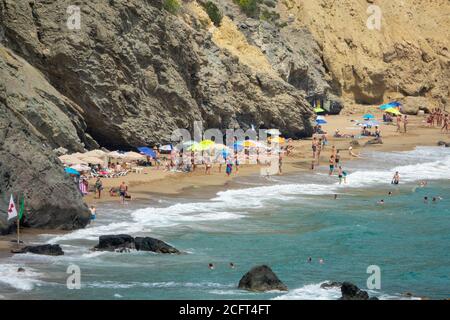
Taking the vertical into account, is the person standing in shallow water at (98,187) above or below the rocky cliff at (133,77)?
below

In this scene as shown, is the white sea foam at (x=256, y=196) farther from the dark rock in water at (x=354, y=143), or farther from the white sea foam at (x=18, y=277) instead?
the white sea foam at (x=18, y=277)

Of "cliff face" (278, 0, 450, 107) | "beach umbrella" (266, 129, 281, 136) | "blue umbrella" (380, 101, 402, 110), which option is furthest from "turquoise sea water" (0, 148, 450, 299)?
"cliff face" (278, 0, 450, 107)

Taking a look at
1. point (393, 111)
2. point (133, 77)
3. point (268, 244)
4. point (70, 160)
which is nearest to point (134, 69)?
point (133, 77)

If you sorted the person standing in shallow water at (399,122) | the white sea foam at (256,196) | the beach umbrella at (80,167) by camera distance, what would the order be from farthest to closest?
the person standing in shallow water at (399,122)
the beach umbrella at (80,167)
the white sea foam at (256,196)

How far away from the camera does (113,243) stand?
84.9 feet

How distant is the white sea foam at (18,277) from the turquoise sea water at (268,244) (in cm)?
3

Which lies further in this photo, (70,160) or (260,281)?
(70,160)

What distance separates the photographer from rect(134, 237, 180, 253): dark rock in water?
26.2 m

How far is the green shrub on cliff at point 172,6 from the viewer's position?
51681 mm

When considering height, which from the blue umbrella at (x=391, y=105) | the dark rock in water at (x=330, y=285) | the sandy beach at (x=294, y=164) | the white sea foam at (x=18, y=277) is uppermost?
the blue umbrella at (x=391, y=105)

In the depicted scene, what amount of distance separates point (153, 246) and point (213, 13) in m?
34.8

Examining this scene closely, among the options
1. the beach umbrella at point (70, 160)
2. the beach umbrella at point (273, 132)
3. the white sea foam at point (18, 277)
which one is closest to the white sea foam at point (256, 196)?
the white sea foam at point (18, 277)

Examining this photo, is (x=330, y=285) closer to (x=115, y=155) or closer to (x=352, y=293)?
(x=352, y=293)

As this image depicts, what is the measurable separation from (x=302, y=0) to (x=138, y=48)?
34.8m
